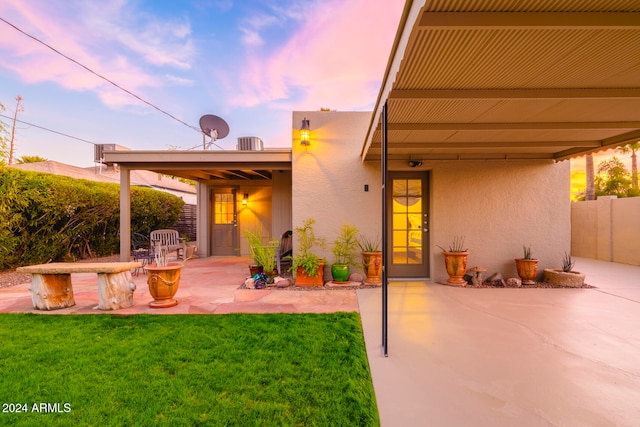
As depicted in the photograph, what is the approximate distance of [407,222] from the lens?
17.8 ft

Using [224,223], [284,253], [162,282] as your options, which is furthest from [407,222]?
[224,223]

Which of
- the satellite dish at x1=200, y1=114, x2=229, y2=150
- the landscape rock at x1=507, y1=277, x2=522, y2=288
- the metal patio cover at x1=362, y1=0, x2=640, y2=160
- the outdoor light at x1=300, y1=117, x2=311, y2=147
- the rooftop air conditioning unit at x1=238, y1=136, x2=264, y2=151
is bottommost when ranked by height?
the landscape rock at x1=507, y1=277, x2=522, y2=288

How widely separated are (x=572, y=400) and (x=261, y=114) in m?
13.9

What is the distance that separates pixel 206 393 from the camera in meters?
1.89

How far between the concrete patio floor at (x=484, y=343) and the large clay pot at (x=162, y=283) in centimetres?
13

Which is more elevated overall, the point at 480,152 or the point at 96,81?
the point at 96,81

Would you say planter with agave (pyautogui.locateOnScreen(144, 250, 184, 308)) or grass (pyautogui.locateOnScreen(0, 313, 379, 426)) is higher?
planter with agave (pyautogui.locateOnScreen(144, 250, 184, 308))

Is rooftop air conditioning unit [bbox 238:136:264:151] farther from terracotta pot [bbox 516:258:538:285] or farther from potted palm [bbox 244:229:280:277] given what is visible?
terracotta pot [bbox 516:258:538:285]

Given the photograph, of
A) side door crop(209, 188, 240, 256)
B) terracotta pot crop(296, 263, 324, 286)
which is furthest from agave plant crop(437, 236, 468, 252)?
side door crop(209, 188, 240, 256)

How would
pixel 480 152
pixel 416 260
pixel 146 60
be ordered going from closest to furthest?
1. pixel 480 152
2. pixel 416 260
3. pixel 146 60

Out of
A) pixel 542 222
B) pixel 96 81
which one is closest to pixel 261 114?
pixel 96 81

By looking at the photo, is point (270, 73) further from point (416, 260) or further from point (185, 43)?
point (416, 260)

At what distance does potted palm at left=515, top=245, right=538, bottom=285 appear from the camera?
4.88 metres

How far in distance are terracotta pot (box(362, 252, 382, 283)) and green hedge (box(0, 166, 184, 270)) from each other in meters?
6.82
